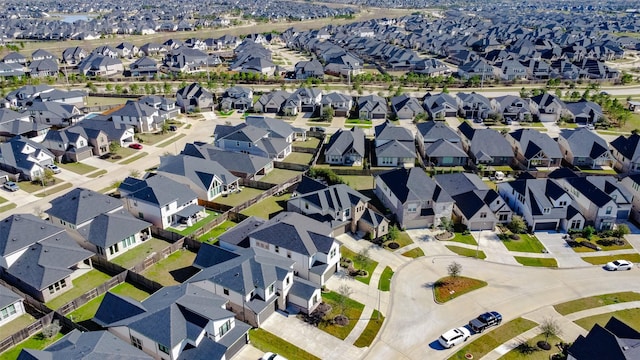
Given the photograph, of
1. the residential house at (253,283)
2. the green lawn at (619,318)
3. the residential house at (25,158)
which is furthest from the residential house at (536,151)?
the residential house at (25,158)

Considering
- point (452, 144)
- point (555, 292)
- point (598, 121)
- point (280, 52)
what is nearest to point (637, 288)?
point (555, 292)

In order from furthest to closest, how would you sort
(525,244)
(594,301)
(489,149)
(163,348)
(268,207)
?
(489,149) → (268,207) → (525,244) → (594,301) → (163,348)

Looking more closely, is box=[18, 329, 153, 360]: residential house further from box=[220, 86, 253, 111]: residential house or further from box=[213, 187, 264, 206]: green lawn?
box=[220, 86, 253, 111]: residential house

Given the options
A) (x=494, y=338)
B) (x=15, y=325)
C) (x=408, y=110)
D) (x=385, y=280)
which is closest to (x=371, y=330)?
(x=385, y=280)

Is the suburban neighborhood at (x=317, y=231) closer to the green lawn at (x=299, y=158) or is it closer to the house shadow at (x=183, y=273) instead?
the house shadow at (x=183, y=273)

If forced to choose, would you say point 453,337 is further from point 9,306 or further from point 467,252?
point 9,306

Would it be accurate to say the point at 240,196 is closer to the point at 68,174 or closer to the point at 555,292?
the point at 68,174
